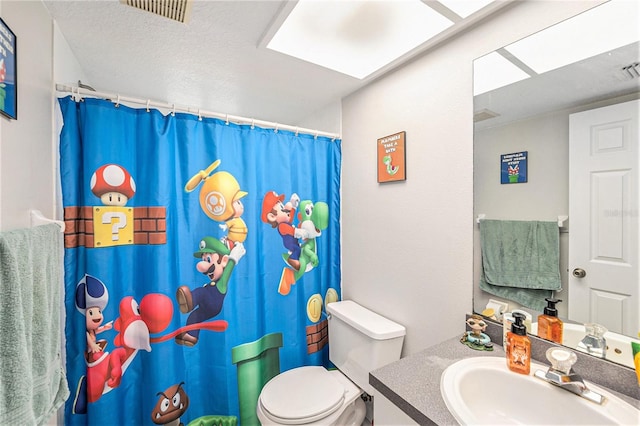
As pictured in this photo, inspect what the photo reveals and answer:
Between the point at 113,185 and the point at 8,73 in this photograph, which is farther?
the point at 113,185

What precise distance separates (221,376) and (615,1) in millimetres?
2263

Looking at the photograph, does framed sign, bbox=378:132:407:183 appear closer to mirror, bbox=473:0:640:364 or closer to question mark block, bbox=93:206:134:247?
mirror, bbox=473:0:640:364

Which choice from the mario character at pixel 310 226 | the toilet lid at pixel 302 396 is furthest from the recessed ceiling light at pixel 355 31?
the toilet lid at pixel 302 396

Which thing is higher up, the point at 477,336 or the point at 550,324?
the point at 550,324

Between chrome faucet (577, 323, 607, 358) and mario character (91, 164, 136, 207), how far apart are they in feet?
6.36

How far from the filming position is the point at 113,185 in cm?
128

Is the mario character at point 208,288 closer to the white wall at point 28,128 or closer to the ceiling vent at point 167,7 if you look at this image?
the white wall at point 28,128

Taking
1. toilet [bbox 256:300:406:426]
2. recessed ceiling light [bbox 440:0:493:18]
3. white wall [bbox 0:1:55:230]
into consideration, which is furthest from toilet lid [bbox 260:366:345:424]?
recessed ceiling light [bbox 440:0:493:18]

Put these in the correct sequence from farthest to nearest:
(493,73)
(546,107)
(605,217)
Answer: (493,73) < (546,107) < (605,217)


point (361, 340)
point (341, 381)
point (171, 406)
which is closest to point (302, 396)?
point (341, 381)

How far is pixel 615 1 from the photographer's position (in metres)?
0.79

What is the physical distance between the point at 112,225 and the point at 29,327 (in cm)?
66

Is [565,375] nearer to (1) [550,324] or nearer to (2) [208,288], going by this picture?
(1) [550,324]

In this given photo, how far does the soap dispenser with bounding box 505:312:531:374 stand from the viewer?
0.84 meters
